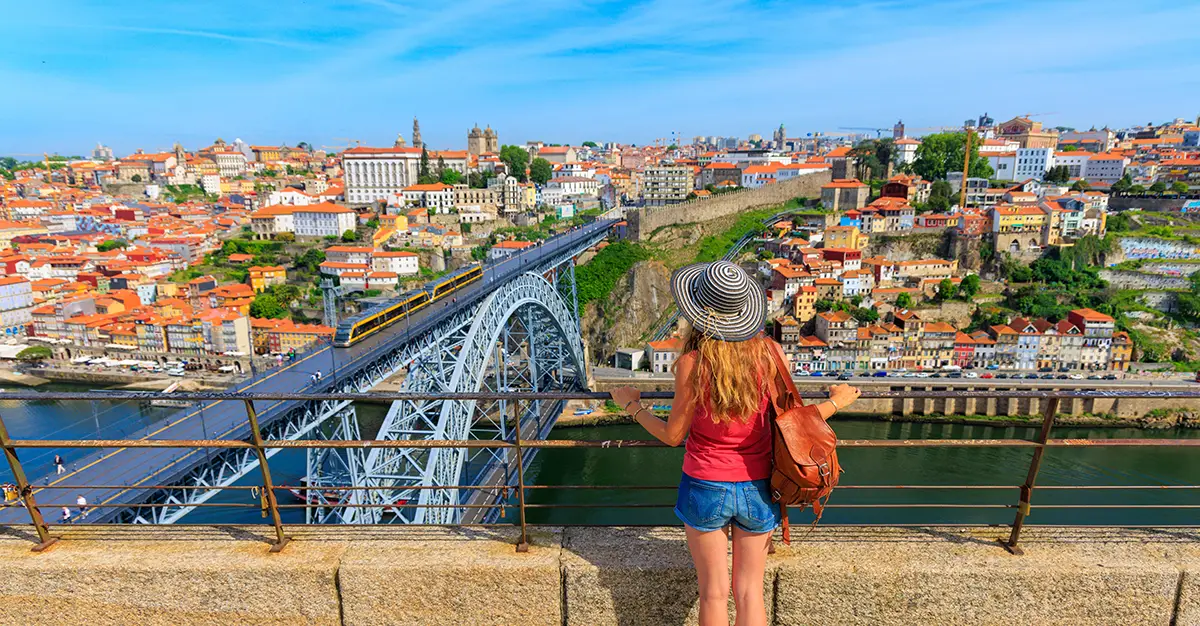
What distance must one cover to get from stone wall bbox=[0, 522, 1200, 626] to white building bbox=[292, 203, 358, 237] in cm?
4636

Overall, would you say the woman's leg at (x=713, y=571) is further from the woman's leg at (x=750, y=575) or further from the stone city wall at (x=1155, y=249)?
the stone city wall at (x=1155, y=249)

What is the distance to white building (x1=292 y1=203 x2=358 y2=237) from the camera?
45.4 meters

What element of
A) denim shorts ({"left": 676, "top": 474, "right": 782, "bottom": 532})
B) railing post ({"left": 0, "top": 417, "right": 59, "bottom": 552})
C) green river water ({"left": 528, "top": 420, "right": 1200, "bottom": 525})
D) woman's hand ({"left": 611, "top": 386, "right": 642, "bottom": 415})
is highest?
woman's hand ({"left": 611, "top": 386, "right": 642, "bottom": 415})

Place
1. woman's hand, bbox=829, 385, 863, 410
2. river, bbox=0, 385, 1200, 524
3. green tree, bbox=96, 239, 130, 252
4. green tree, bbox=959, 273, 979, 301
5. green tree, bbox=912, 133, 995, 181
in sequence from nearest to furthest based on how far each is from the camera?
woman's hand, bbox=829, 385, 863, 410
river, bbox=0, 385, 1200, 524
green tree, bbox=959, 273, 979, 301
green tree, bbox=96, 239, 130, 252
green tree, bbox=912, 133, 995, 181

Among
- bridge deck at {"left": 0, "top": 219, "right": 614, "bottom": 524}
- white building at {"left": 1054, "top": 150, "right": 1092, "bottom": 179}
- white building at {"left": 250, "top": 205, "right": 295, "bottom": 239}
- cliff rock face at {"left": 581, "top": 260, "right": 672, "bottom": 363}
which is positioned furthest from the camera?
white building at {"left": 1054, "top": 150, "right": 1092, "bottom": 179}

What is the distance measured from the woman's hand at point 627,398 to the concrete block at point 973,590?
68cm

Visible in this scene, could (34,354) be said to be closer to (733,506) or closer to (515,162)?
(515,162)

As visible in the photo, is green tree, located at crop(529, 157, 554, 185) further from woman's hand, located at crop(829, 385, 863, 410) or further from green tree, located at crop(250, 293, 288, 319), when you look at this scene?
woman's hand, located at crop(829, 385, 863, 410)

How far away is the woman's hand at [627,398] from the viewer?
169cm

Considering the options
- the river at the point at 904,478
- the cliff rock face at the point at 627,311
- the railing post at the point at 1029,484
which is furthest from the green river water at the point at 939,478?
the railing post at the point at 1029,484

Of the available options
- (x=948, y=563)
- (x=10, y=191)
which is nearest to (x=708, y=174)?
(x=948, y=563)

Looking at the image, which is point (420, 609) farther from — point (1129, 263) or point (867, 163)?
point (867, 163)

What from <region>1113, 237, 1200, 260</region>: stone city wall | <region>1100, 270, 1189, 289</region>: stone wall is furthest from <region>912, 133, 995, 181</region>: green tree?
<region>1100, 270, 1189, 289</region>: stone wall

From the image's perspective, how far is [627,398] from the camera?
1.72m
